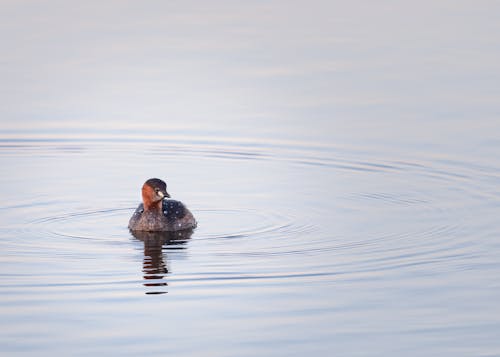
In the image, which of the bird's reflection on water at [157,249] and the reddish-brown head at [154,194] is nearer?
the bird's reflection on water at [157,249]

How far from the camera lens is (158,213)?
17.7m

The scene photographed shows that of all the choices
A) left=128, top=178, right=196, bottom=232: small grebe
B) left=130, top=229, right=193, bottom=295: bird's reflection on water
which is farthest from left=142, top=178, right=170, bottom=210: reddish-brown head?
left=130, top=229, right=193, bottom=295: bird's reflection on water

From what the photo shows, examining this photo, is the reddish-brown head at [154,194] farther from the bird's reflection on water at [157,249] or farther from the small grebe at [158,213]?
the bird's reflection on water at [157,249]

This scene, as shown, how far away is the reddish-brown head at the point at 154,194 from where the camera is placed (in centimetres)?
1773

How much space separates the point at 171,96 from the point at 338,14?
10629 millimetres

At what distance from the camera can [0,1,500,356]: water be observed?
42.8 ft

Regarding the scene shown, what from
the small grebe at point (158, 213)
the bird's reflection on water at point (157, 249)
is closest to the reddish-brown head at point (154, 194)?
the small grebe at point (158, 213)

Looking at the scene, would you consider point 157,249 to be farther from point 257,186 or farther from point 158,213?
point 257,186

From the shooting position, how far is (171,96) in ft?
82.5

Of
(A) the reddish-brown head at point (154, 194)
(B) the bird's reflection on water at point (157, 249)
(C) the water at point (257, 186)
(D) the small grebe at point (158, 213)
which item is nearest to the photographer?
(C) the water at point (257, 186)

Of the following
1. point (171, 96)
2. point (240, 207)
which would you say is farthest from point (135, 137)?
A: point (240, 207)

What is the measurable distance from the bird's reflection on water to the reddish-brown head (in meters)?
0.42

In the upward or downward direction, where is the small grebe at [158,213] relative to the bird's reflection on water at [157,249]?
upward

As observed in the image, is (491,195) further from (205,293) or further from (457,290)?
(205,293)
